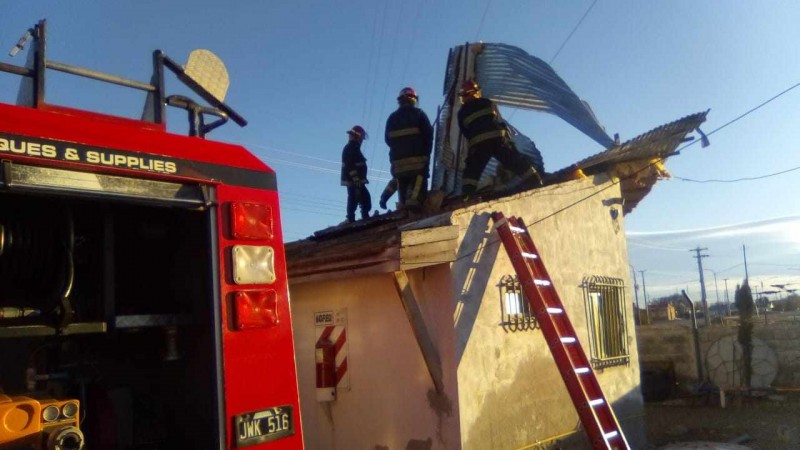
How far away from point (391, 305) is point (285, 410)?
3957 millimetres

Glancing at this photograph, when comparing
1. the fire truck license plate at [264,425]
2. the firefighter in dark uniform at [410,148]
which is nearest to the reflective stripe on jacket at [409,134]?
the firefighter in dark uniform at [410,148]

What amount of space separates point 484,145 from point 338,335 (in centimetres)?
299

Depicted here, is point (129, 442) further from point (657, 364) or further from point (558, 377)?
point (657, 364)

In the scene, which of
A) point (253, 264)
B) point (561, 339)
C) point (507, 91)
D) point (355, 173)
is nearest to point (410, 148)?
point (355, 173)

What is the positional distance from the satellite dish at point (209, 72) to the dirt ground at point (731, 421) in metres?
8.01

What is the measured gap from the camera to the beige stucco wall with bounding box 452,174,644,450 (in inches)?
242

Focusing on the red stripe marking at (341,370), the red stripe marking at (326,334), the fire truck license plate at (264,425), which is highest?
the red stripe marking at (326,334)

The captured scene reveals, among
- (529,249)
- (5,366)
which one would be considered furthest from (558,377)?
(5,366)

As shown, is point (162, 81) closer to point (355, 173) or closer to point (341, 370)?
point (341, 370)

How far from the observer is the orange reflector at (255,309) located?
2.54m

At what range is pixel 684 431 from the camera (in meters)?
10.2

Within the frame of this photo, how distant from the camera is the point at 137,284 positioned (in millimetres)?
2969

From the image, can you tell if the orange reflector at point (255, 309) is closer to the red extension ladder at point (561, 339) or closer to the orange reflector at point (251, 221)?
the orange reflector at point (251, 221)

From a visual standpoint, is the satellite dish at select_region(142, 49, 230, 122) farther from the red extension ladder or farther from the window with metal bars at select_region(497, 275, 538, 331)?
the window with metal bars at select_region(497, 275, 538, 331)
